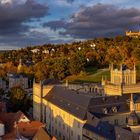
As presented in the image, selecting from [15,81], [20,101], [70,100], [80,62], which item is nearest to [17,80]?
[15,81]

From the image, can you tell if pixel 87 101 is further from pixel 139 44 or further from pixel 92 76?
pixel 139 44

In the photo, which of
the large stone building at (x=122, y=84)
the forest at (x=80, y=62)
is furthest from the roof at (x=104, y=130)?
the forest at (x=80, y=62)

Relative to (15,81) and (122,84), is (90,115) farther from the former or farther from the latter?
(15,81)

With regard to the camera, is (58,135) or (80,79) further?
(80,79)

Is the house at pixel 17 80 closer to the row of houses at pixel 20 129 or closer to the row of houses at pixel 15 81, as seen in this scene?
the row of houses at pixel 15 81

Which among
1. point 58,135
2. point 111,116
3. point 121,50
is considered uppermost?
point 121,50

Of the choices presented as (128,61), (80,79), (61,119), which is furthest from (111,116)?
(128,61)
